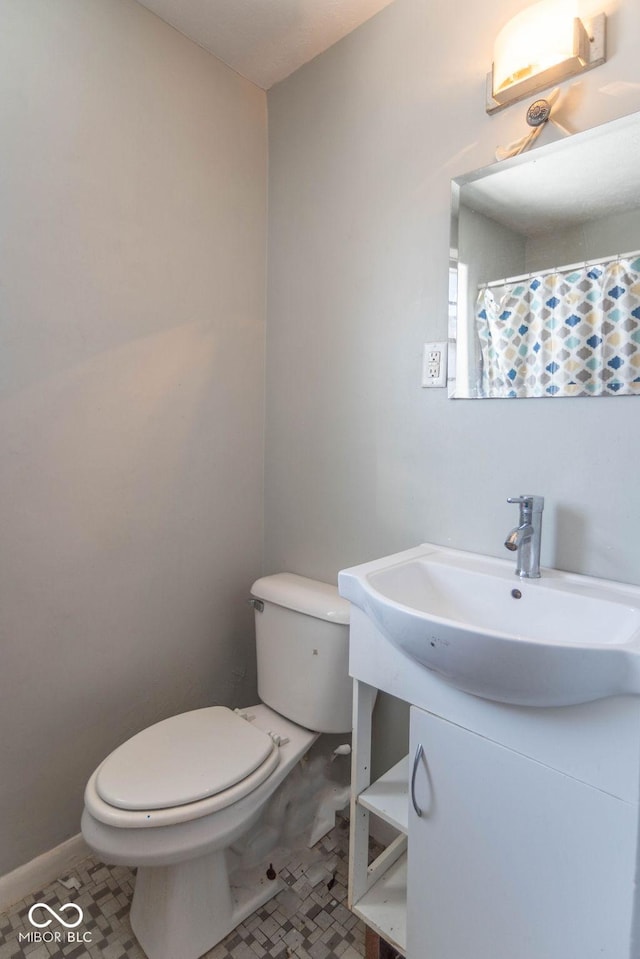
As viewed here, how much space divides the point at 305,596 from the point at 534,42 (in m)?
1.35

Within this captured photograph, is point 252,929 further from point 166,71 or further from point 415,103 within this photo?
point 166,71

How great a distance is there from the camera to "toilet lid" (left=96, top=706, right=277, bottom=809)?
3.42 feet

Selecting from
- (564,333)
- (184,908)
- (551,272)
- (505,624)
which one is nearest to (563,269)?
(551,272)

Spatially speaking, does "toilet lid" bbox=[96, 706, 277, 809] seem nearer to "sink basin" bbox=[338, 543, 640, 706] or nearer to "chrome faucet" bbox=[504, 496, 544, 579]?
"sink basin" bbox=[338, 543, 640, 706]

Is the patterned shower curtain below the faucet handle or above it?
above

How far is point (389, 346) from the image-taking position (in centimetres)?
136

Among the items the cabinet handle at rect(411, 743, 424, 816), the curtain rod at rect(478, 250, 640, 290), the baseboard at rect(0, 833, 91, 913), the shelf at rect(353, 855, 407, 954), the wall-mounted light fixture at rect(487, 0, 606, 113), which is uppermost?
the wall-mounted light fixture at rect(487, 0, 606, 113)

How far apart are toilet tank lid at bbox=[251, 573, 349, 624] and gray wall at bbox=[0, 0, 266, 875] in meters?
0.23

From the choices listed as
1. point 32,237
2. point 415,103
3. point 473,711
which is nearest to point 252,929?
point 473,711

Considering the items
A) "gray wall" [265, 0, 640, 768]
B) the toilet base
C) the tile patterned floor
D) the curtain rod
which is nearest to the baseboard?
the tile patterned floor

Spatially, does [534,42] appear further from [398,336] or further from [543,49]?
[398,336]

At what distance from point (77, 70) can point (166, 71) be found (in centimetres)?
27

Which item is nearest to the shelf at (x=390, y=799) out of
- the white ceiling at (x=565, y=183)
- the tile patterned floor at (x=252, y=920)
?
the tile patterned floor at (x=252, y=920)

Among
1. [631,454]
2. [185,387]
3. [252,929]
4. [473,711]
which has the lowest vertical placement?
[252,929]
